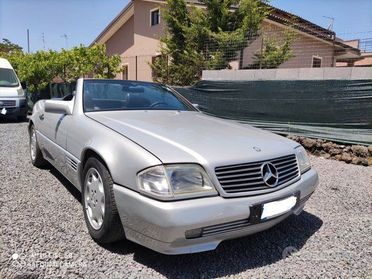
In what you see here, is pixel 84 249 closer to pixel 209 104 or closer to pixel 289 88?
pixel 289 88

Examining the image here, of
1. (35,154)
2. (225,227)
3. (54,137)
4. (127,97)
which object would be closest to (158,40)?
(35,154)

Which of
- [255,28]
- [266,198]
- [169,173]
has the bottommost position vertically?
[266,198]

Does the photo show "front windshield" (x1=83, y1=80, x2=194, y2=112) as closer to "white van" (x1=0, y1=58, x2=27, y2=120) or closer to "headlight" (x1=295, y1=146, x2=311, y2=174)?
"headlight" (x1=295, y1=146, x2=311, y2=174)

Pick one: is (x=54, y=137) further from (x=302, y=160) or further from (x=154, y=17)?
(x=154, y=17)

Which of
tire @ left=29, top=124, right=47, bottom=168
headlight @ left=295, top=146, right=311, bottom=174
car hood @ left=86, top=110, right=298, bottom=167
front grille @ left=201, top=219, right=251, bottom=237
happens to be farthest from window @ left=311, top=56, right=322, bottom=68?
front grille @ left=201, top=219, right=251, bottom=237

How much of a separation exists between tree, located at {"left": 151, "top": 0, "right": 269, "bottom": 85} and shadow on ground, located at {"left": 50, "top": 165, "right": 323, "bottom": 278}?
779cm

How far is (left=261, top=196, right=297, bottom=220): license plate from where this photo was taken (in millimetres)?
2459

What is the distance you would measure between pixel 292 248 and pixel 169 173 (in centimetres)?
138

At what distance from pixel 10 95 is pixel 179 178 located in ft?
34.3

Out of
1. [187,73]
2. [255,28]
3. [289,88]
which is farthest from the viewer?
[187,73]

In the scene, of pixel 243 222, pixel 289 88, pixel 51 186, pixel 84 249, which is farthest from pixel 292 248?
pixel 289 88

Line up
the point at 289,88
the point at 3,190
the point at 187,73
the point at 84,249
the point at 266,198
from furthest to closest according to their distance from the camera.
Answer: the point at 187,73
the point at 289,88
the point at 3,190
the point at 84,249
the point at 266,198

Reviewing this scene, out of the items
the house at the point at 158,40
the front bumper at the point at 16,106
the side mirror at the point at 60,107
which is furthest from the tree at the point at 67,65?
the side mirror at the point at 60,107

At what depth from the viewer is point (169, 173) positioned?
2.29 metres
